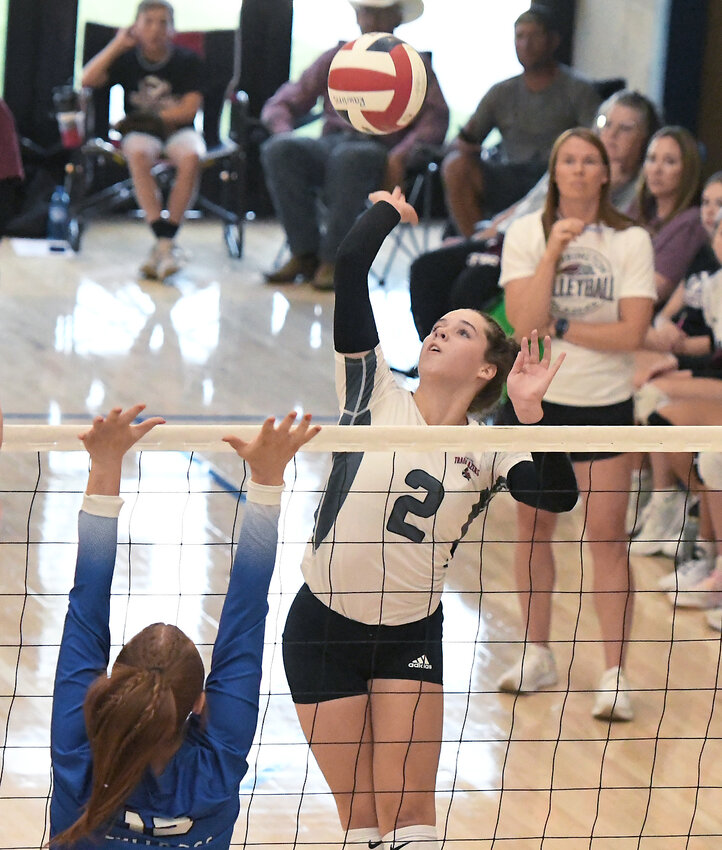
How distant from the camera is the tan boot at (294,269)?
27.5 ft

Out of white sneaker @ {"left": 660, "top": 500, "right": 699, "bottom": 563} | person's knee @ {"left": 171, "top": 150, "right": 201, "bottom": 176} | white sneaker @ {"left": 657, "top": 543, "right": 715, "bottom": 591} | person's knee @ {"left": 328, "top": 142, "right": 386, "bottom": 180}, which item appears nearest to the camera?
white sneaker @ {"left": 657, "top": 543, "right": 715, "bottom": 591}

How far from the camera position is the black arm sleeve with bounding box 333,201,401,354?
251 centimetres

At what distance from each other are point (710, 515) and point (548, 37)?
3.34 meters

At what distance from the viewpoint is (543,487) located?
2.70m

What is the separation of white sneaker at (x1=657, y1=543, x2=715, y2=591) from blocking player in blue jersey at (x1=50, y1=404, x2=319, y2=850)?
2.74 meters

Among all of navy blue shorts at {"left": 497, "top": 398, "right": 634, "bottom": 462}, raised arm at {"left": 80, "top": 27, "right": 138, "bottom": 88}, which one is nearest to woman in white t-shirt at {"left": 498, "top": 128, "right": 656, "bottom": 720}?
navy blue shorts at {"left": 497, "top": 398, "right": 634, "bottom": 462}

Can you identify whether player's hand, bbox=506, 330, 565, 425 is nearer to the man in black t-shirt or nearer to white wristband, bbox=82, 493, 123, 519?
white wristband, bbox=82, 493, 123, 519

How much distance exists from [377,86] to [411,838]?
2236 mm

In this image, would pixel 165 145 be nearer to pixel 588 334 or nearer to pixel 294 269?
pixel 294 269

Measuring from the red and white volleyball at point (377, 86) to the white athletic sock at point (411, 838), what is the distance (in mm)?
2158

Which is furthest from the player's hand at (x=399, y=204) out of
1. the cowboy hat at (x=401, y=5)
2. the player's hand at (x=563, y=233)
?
the cowboy hat at (x=401, y=5)

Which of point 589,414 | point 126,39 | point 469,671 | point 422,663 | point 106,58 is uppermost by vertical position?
point 126,39

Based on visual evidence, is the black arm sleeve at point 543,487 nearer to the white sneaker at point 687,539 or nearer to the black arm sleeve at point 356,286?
the black arm sleeve at point 356,286

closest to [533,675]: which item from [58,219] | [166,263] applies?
[166,263]
